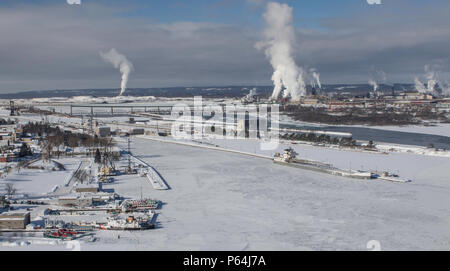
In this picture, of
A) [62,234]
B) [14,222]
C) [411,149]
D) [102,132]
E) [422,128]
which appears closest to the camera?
[62,234]

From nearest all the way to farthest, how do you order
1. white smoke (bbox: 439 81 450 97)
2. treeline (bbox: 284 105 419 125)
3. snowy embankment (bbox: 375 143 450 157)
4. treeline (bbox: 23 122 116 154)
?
snowy embankment (bbox: 375 143 450 157) < treeline (bbox: 23 122 116 154) < treeline (bbox: 284 105 419 125) < white smoke (bbox: 439 81 450 97)

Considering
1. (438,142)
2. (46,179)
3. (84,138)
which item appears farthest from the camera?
(84,138)

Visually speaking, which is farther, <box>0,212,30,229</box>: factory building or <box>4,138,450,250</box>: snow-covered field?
<box>0,212,30,229</box>: factory building

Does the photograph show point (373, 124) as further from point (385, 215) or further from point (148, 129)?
point (385, 215)

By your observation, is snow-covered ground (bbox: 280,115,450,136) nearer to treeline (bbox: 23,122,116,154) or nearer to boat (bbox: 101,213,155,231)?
treeline (bbox: 23,122,116,154)

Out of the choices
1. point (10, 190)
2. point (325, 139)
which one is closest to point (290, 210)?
point (10, 190)

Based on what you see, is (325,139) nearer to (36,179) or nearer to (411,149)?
(411,149)

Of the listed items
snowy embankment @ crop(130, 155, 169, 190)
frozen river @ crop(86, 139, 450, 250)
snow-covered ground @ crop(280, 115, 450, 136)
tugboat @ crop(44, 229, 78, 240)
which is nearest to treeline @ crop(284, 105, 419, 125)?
snow-covered ground @ crop(280, 115, 450, 136)

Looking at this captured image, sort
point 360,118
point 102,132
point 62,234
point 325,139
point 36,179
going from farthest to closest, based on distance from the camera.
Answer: point 360,118 → point 102,132 → point 325,139 → point 36,179 → point 62,234

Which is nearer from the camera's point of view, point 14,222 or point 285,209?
point 14,222
